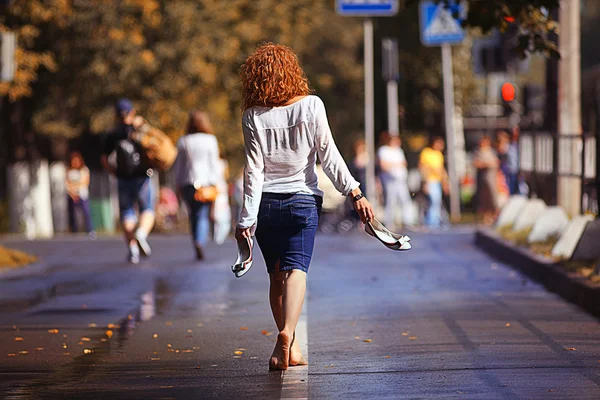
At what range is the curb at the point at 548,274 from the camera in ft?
33.0

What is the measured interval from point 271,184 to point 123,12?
20760 mm

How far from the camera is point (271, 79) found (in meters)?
7.34

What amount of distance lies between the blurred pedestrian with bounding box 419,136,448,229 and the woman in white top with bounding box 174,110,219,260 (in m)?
9.76

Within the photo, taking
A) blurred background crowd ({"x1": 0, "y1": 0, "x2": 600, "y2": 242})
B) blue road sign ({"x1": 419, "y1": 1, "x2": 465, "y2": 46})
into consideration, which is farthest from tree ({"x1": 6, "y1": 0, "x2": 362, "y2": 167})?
blue road sign ({"x1": 419, "y1": 1, "x2": 465, "y2": 46})

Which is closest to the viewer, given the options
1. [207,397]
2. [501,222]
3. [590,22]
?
[207,397]

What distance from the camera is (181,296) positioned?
1176 cm

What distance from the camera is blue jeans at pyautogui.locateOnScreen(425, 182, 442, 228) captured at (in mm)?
24938

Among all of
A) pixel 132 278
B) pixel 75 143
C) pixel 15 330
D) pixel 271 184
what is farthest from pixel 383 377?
pixel 75 143

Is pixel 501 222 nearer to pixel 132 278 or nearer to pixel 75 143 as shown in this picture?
pixel 132 278

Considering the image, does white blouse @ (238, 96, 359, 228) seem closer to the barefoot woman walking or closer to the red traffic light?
the barefoot woman walking

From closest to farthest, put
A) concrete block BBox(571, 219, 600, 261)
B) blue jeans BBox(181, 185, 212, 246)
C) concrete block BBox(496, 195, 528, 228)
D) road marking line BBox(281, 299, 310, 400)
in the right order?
road marking line BBox(281, 299, 310, 400) → concrete block BBox(571, 219, 600, 261) → blue jeans BBox(181, 185, 212, 246) → concrete block BBox(496, 195, 528, 228)

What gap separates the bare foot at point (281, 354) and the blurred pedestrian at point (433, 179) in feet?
57.4

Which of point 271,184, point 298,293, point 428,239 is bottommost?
point 428,239

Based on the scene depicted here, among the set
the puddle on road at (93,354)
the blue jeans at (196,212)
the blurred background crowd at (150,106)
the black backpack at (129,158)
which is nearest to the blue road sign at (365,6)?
the blurred background crowd at (150,106)
